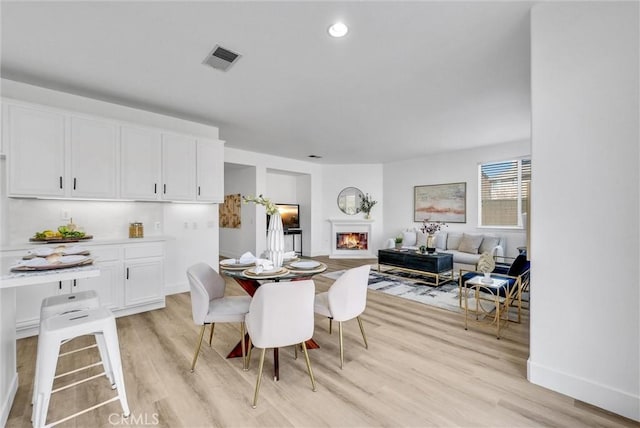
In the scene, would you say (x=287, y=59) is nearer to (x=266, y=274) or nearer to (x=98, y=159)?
(x=266, y=274)

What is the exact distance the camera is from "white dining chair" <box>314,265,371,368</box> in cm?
221

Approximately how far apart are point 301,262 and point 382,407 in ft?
4.04

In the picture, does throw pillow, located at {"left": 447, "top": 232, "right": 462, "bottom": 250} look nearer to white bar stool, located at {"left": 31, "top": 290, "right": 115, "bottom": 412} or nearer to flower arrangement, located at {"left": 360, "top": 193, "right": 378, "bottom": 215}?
flower arrangement, located at {"left": 360, "top": 193, "right": 378, "bottom": 215}

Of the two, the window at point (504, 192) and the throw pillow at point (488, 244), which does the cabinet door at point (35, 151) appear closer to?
the throw pillow at point (488, 244)

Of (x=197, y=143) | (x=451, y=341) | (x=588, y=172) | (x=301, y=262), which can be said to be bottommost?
(x=451, y=341)

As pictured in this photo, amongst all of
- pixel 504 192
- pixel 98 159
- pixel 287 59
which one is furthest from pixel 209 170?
pixel 504 192

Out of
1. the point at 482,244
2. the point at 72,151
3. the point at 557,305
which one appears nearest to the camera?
the point at 557,305

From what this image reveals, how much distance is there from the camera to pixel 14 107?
2.79m

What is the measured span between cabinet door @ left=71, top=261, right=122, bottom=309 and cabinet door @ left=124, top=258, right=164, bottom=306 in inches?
3.5

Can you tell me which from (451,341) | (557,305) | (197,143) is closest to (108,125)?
(197,143)

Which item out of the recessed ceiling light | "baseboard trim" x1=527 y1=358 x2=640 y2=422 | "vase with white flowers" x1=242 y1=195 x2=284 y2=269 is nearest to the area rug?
"baseboard trim" x1=527 y1=358 x2=640 y2=422

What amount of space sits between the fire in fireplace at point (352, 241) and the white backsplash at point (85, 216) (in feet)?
15.6

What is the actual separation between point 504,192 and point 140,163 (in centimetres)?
662

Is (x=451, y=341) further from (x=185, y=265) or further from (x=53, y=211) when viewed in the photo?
(x=53, y=211)
